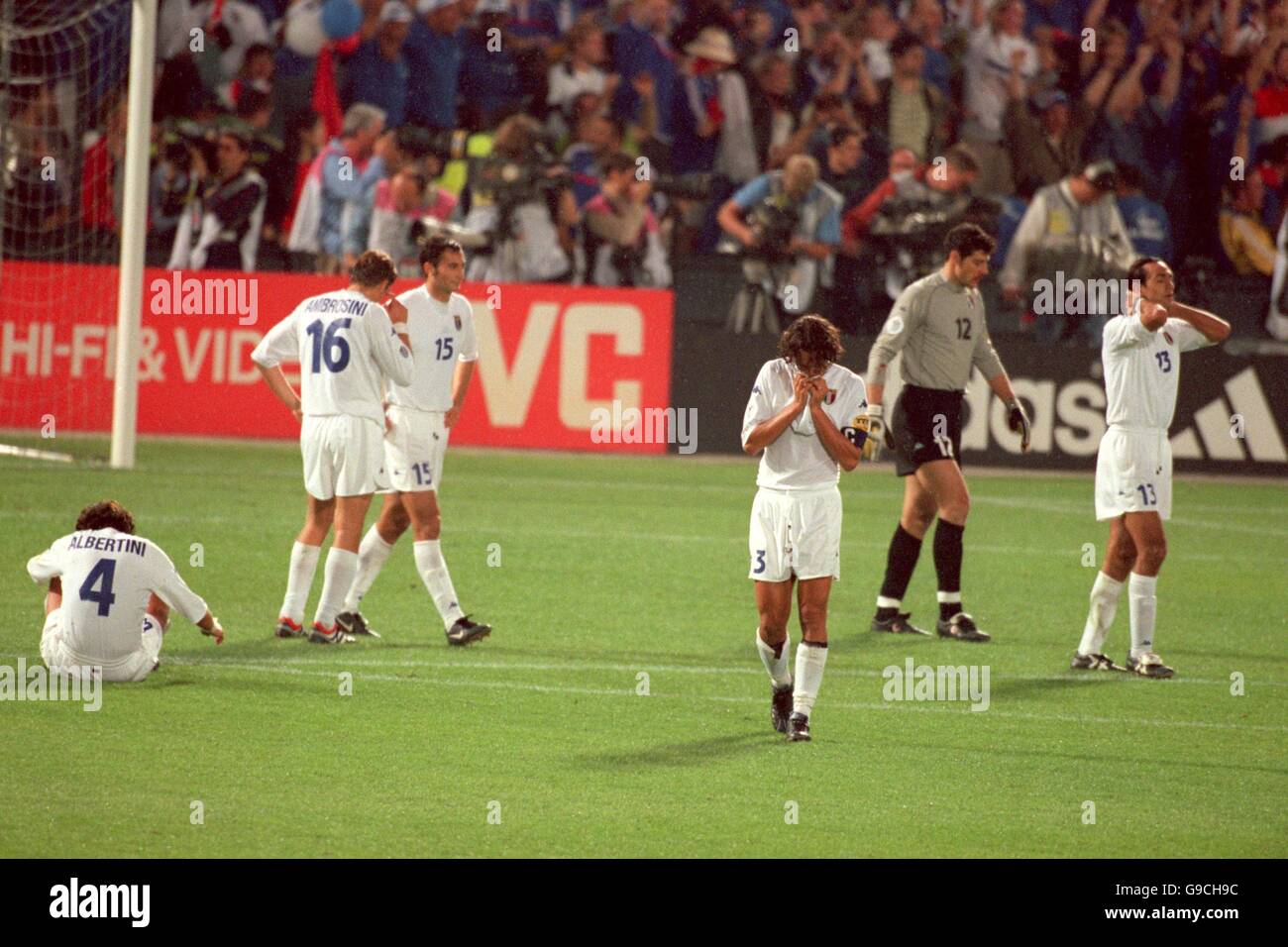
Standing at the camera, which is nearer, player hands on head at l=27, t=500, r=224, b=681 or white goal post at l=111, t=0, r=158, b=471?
player hands on head at l=27, t=500, r=224, b=681

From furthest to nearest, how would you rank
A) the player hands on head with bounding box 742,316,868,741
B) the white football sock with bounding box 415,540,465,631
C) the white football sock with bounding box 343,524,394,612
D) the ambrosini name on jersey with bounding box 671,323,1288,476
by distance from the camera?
the ambrosini name on jersey with bounding box 671,323,1288,476
the white football sock with bounding box 343,524,394,612
the white football sock with bounding box 415,540,465,631
the player hands on head with bounding box 742,316,868,741

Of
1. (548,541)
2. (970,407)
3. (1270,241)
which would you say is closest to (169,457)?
(548,541)

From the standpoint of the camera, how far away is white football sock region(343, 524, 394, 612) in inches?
436

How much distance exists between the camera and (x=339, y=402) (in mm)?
10602

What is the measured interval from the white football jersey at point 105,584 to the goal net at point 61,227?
10.5 metres

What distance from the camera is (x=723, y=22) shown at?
2295 centimetres

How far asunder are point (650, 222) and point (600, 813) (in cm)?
1464

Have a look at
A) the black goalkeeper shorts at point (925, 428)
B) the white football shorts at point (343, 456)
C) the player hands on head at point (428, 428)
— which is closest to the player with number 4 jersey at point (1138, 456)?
the black goalkeeper shorts at point (925, 428)

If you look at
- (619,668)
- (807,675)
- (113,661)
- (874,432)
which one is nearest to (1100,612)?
(874,432)

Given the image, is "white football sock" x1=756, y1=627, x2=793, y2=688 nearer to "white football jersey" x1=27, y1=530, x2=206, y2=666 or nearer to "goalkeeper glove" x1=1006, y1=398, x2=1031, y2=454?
"white football jersey" x1=27, y1=530, x2=206, y2=666

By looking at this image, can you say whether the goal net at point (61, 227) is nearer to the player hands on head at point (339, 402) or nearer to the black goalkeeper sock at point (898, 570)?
the player hands on head at point (339, 402)

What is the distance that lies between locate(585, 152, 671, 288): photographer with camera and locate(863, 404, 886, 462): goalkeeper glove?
9963 millimetres

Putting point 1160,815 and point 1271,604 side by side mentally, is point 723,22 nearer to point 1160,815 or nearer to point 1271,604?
point 1271,604

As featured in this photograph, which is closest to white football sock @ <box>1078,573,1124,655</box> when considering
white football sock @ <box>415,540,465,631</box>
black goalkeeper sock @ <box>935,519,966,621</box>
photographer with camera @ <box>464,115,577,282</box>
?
black goalkeeper sock @ <box>935,519,966,621</box>
